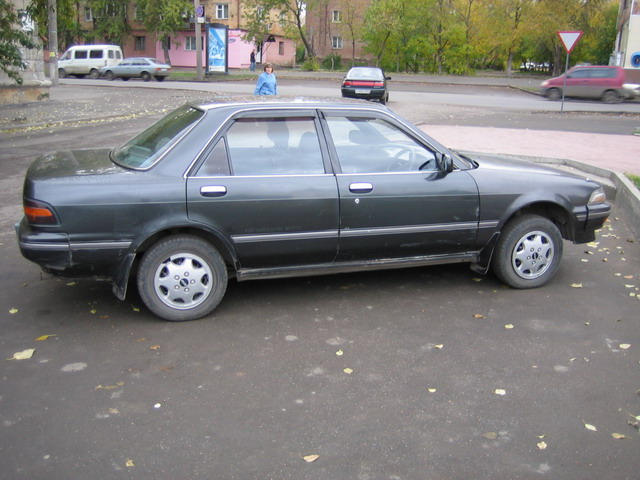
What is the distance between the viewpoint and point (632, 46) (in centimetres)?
3719

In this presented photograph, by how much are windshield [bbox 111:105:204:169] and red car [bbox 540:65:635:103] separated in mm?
26931

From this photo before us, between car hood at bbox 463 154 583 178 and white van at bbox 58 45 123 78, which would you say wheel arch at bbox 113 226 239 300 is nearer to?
car hood at bbox 463 154 583 178

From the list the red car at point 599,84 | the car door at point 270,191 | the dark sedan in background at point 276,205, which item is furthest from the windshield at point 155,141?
the red car at point 599,84

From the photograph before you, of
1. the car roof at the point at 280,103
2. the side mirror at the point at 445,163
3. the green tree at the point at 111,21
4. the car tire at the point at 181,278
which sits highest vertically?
the green tree at the point at 111,21

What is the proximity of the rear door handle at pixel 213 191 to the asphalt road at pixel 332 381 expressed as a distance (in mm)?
965

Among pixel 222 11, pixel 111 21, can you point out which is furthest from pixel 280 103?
pixel 111 21

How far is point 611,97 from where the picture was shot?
97.0 ft

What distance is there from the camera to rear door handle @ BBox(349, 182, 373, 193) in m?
5.13

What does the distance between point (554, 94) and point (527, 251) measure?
2837 centimetres

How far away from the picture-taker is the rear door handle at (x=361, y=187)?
5129mm

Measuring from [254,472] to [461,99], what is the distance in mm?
28399

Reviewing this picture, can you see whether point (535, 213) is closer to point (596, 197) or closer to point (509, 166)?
point (509, 166)

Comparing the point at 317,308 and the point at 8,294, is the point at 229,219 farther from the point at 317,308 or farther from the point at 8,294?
the point at 8,294

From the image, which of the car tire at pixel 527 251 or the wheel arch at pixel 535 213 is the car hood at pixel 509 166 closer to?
the wheel arch at pixel 535 213
